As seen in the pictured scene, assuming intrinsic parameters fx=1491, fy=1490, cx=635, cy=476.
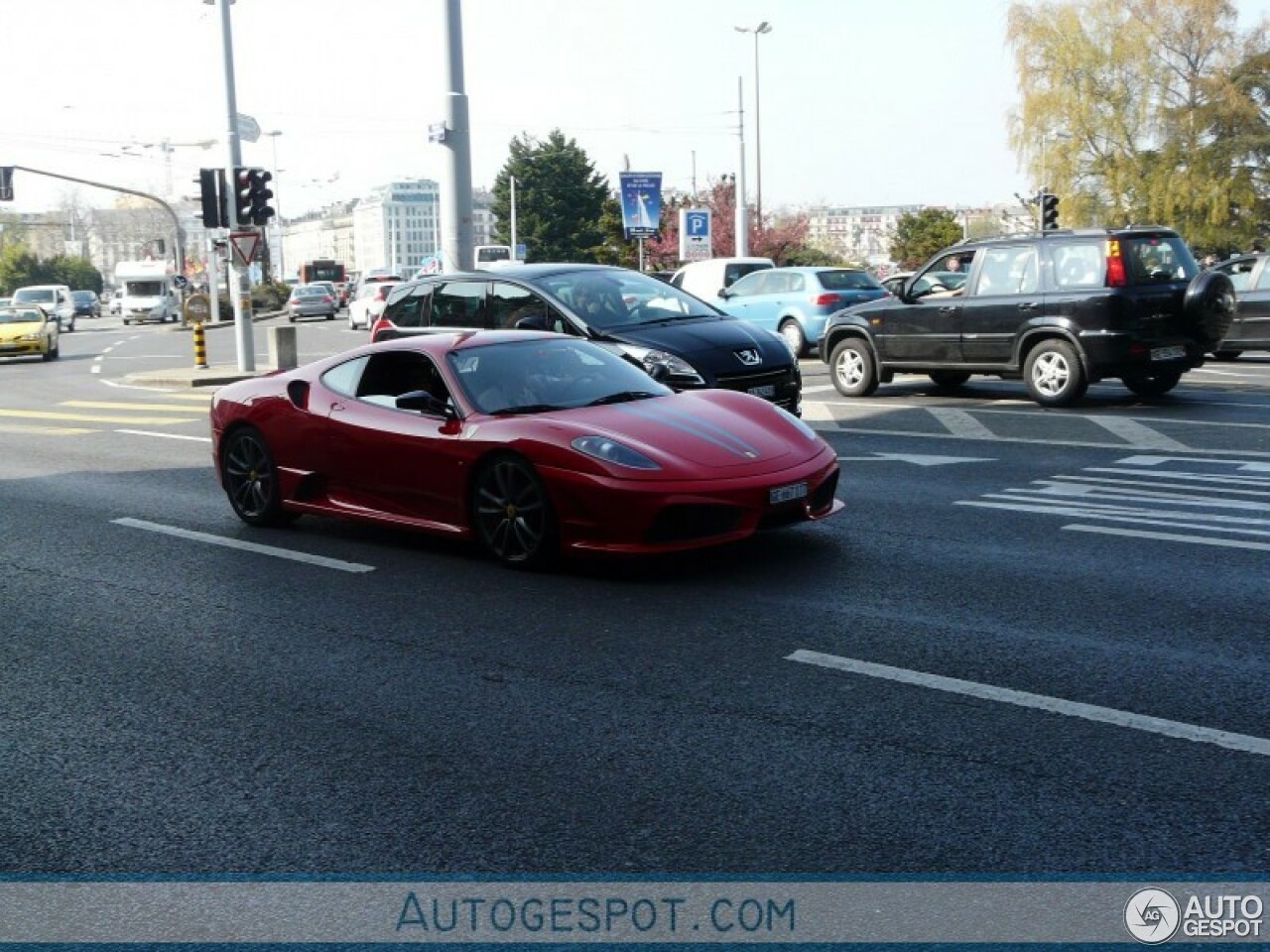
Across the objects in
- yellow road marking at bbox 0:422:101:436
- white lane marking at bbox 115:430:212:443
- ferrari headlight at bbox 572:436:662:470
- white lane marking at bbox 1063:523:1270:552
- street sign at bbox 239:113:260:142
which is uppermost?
street sign at bbox 239:113:260:142

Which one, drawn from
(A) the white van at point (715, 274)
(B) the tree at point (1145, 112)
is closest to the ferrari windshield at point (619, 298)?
(A) the white van at point (715, 274)

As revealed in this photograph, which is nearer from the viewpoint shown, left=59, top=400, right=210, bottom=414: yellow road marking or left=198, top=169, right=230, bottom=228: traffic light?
left=59, top=400, right=210, bottom=414: yellow road marking

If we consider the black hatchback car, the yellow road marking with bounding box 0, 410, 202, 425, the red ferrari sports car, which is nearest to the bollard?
the yellow road marking with bounding box 0, 410, 202, 425

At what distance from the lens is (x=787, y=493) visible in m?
7.77

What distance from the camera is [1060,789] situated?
445cm

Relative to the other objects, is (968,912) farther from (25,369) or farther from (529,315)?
(25,369)

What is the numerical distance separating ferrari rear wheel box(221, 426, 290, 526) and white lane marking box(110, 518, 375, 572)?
0.34 m

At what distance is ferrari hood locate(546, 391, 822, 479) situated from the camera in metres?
7.66

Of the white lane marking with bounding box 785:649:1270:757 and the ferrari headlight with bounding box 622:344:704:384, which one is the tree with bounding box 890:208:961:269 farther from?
the white lane marking with bounding box 785:649:1270:757

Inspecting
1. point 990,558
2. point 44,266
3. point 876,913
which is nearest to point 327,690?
point 876,913

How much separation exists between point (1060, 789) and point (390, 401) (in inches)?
210

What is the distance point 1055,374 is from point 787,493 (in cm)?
882

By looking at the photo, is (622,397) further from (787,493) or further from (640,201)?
(640,201)

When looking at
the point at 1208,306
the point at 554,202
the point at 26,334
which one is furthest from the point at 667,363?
the point at 554,202
